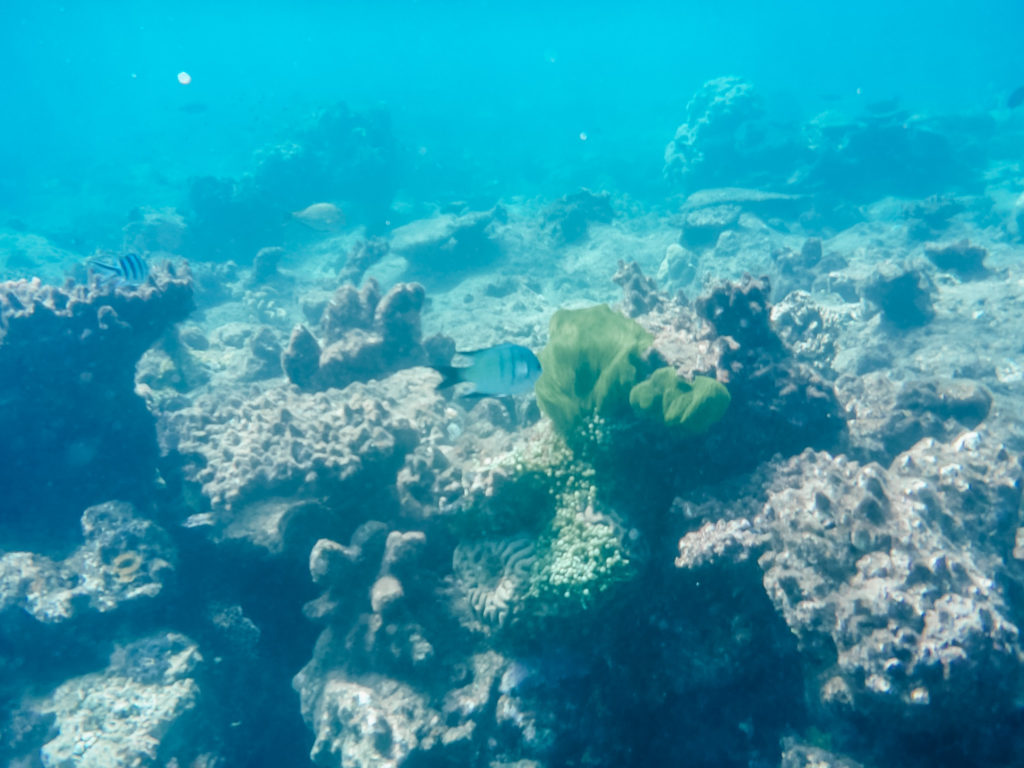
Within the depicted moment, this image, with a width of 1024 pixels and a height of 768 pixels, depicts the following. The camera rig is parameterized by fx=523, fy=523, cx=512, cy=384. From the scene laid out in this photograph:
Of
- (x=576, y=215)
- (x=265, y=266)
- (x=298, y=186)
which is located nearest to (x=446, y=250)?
(x=576, y=215)

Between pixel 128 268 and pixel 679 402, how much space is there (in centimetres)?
609

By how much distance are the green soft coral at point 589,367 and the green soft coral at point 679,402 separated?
0.65ft

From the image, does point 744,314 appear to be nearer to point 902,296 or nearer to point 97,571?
point 902,296

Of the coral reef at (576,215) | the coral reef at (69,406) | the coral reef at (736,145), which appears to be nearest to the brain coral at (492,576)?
the coral reef at (69,406)

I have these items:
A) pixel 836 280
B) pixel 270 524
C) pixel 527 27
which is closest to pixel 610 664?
pixel 270 524

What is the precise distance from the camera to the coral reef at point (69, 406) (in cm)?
569

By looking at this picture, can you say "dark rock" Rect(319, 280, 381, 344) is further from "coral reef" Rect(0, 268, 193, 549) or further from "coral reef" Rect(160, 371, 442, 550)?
"coral reef" Rect(0, 268, 193, 549)

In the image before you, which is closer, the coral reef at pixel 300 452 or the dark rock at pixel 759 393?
the dark rock at pixel 759 393

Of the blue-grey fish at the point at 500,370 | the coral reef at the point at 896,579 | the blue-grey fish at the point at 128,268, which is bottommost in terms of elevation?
the coral reef at the point at 896,579

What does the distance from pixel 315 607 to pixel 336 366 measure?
11.2ft

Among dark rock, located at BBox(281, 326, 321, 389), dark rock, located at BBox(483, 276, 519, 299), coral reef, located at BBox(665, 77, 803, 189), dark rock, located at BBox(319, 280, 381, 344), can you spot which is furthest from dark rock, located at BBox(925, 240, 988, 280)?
dark rock, located at BBox(281, 326, 321, 389)

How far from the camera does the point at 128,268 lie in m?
5.90

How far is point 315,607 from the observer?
4.54m

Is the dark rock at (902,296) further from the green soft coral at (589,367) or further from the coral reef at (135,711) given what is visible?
the coral reef at (135,711)
